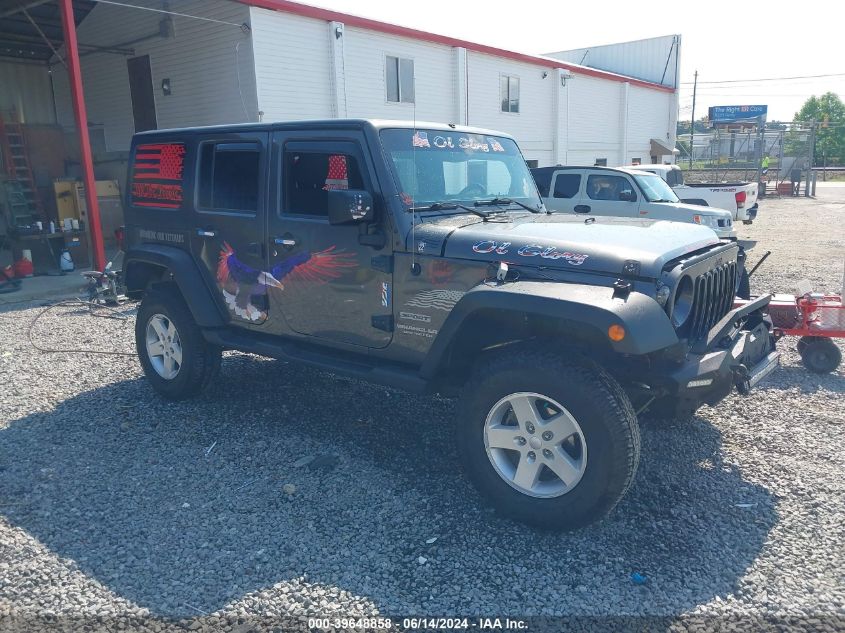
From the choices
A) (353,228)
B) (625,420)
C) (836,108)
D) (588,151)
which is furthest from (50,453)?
(836,108)

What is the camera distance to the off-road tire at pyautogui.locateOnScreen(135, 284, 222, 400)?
533 cm

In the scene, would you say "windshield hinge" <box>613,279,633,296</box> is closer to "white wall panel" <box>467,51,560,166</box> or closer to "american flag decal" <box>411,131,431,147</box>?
"american flag decal" <box>411,131,431,147</box>

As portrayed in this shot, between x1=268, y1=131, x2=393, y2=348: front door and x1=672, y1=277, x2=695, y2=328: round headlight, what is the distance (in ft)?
5.26

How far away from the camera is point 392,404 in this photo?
5449 millimetres

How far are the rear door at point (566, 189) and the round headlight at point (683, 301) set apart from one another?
28.5 feet

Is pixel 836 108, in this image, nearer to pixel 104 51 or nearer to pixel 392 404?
pixel 104 51

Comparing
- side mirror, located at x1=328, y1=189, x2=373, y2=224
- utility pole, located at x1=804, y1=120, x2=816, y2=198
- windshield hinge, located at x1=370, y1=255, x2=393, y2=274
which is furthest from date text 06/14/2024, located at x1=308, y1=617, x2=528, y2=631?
utility pole, located at x1=804, y1=120, x2=816, y2=198

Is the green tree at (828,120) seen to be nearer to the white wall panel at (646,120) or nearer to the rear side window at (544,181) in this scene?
the white wall panel at (646,120)

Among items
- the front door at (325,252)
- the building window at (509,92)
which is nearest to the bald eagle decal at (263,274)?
the front door at (325,252)

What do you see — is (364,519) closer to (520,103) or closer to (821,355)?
(821,355)

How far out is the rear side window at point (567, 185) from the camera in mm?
12320

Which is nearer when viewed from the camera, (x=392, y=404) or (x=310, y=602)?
(x=310, y=602)

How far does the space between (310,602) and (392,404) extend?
248 cm

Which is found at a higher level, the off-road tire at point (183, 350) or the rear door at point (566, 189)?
the rear door at point (566, 189)
